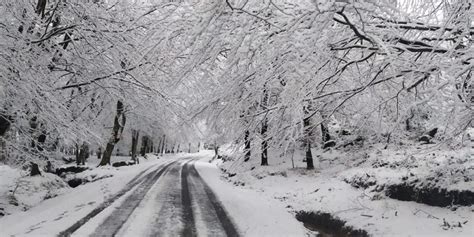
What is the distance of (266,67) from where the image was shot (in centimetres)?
479

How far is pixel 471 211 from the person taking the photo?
7.25m

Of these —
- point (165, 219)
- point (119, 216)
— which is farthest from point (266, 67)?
point (119, 216)

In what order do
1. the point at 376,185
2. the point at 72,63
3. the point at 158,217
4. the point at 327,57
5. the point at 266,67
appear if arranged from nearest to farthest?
the point at 327,57
the point at 266,67
the point at 158,217
the point at 72,63
the point at 376,185

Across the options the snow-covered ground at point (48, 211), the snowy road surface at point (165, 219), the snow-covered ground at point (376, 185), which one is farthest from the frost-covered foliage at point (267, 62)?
the snowy road surface at point (165, 219)

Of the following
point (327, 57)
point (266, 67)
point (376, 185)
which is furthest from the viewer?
point (376, 185)

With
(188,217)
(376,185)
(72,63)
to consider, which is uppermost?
(72,63)

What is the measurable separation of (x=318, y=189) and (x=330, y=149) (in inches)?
308

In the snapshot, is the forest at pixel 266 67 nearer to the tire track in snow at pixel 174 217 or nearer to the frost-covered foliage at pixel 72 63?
the frost-covered foliage at pixel 72 63

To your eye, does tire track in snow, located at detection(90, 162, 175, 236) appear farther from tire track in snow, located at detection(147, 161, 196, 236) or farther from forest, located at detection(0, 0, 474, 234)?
forest, located at detection(0, 0, 474, 234)

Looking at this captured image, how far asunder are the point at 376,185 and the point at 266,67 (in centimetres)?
770

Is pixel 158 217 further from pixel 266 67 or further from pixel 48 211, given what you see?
pixel 266 67

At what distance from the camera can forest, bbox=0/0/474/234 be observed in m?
3.98

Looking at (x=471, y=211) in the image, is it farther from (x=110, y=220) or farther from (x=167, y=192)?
(x=167, y=192)

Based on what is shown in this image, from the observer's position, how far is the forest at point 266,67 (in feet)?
13.1
